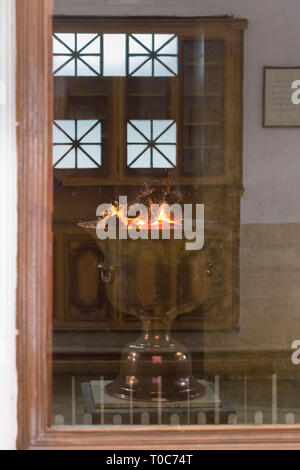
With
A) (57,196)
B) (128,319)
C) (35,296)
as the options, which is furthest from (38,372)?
(128,319)

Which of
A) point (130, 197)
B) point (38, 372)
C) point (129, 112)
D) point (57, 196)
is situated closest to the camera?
point (38, 372)

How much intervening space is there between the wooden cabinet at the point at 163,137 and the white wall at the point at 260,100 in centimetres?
3

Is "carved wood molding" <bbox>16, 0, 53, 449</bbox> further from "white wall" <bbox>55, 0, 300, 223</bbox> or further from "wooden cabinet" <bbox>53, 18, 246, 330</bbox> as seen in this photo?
"white wall" <bbox>55, 0, 300, 223</bbox>

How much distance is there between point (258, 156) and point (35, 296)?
2.00 feet

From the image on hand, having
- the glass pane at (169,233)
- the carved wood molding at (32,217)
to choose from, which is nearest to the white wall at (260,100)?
the glass pane at (169,233)

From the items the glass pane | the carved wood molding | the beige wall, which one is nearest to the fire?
the glass pane

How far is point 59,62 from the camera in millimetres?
988

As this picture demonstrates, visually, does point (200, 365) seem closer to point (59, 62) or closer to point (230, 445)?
point (230, 445)

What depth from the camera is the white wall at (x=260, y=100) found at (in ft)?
3.92

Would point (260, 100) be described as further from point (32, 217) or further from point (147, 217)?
point (32, 217)

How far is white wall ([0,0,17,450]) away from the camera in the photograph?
78 cm

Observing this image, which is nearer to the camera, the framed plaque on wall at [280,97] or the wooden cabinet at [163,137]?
the wooden cabinet at [163,137]

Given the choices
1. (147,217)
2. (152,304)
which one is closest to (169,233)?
(147,217)

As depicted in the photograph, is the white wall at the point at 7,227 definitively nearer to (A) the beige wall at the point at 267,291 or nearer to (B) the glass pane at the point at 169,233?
(B) the glass pane at the point at 169,233
